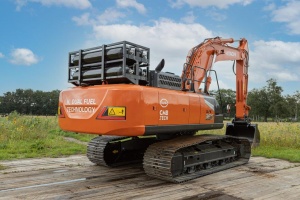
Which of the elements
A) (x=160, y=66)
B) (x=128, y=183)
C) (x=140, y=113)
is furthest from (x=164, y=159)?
(x=160, y=66)

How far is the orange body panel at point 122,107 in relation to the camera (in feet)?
18.3

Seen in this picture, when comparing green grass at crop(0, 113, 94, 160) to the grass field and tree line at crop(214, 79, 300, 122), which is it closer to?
the grass field

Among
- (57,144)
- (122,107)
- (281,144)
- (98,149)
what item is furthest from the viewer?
(281,144)

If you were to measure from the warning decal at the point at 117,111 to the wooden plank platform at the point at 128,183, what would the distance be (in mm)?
1261

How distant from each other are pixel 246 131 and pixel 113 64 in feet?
20.8

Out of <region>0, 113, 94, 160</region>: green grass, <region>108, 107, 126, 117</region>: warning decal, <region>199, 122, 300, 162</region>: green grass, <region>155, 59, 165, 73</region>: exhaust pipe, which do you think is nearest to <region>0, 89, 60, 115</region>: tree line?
<region>0, 113, 94, 160</region>: green grass

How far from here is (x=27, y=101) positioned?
77500mm

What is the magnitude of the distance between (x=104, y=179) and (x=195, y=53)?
4516 mm

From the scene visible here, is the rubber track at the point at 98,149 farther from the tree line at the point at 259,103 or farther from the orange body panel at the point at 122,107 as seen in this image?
the tree line at the point at 259,103

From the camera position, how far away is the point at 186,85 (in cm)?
731

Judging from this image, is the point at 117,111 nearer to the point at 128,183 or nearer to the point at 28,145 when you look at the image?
the point at 128,183

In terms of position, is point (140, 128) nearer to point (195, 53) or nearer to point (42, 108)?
point (195, 53)

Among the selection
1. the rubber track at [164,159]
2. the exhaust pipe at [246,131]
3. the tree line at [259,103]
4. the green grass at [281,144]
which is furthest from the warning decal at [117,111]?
the tree line at [259,103]

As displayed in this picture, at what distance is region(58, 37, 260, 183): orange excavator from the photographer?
562 cm
